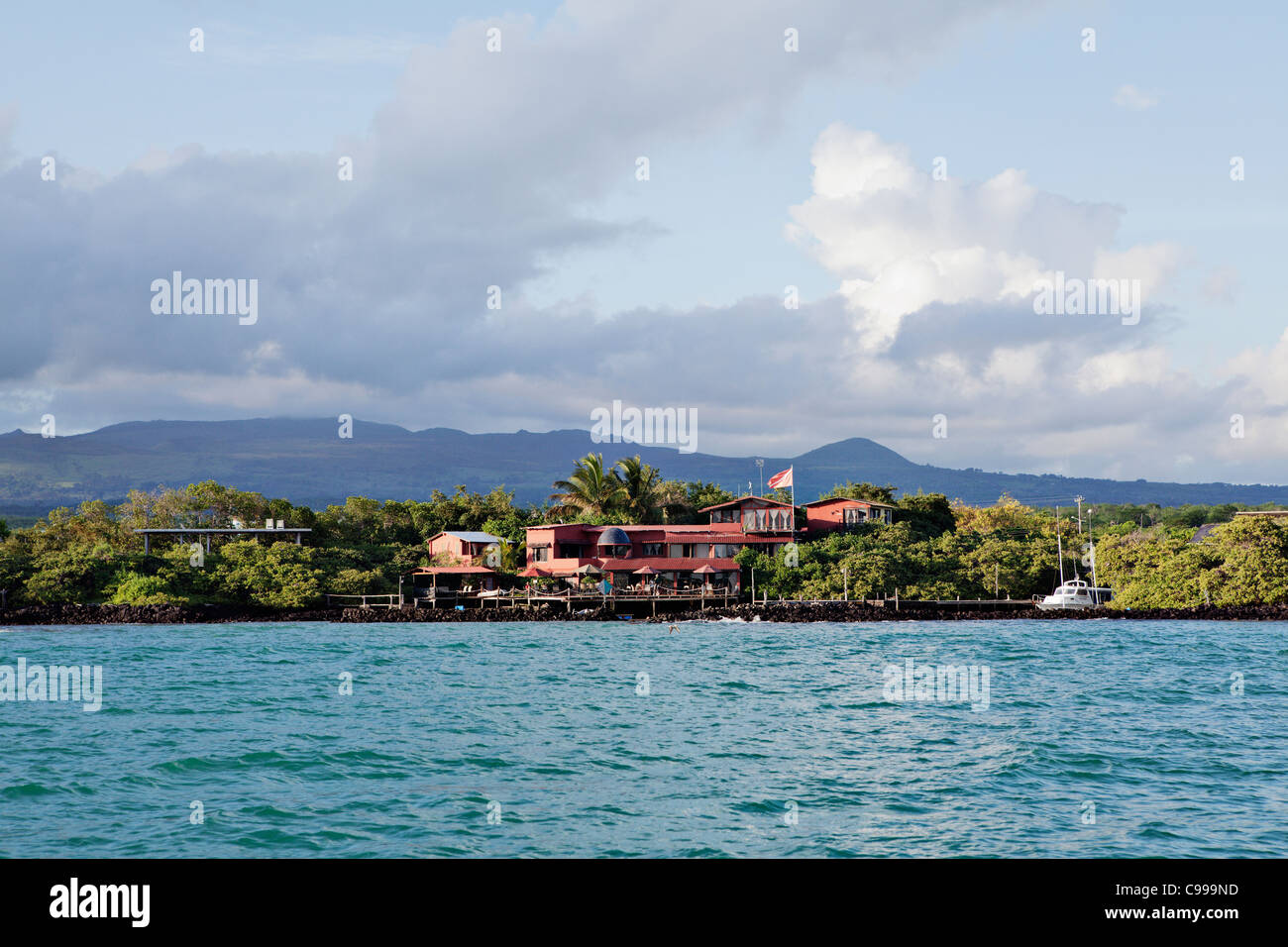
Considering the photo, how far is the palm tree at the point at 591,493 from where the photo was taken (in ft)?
264

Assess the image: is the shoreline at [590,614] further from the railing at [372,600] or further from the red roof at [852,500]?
the red roof at [852,500]

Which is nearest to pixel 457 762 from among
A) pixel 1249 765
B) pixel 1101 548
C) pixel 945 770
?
pixel 945 770

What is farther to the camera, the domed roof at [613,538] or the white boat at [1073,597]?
the domed roof at [613,538]

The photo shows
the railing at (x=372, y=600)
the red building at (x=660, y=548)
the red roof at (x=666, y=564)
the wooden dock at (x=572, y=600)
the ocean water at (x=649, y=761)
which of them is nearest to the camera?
the ocean water at (x=649, y=761)

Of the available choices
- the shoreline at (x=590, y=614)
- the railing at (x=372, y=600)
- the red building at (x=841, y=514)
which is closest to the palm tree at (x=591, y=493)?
the shoreline at (x=590, y=614)

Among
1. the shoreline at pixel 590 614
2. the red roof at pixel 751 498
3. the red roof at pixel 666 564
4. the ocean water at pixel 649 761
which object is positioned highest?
the red roof at pixel 751 498

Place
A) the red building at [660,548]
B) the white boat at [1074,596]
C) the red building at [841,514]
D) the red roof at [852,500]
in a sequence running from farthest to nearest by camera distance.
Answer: the red roof at [852,500] < the red building at [841,514] < the red building at [660,548] < the white boat at [1074,596]

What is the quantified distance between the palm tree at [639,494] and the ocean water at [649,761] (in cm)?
4090

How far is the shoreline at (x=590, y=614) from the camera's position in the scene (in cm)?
6259

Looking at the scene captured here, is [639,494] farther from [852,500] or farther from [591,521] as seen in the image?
[852,500]

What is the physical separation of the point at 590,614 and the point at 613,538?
23.3 ft

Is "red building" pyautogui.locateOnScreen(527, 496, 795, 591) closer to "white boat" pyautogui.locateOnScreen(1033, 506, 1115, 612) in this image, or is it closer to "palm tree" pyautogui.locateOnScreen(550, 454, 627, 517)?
"palm tree" pyautogui.locateOnScreen(550, 454, 627, 517)

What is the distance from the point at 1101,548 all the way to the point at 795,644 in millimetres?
36710

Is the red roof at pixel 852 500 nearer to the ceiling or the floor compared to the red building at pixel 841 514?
nearer to the ceiling
